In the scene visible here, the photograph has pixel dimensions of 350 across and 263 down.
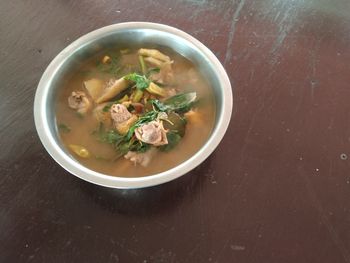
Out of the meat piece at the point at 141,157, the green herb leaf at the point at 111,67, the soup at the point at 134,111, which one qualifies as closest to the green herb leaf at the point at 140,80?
the soup at the point at 134,111

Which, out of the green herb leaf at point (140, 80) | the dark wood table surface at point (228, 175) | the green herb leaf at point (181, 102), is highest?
the green herb leaf at point (140, 80)

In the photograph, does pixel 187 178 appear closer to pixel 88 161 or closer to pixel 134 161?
pixel 134 161

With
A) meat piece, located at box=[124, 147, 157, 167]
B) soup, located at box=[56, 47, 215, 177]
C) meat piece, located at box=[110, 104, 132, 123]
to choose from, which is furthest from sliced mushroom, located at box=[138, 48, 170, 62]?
meat piece, located at box=[124, 147, 157, 167]

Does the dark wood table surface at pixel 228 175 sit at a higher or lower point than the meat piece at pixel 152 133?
lower

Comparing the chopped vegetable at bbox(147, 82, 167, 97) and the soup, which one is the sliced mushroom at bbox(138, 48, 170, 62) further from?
the chopped vegetable at bbox(147, 82, 167, 97)

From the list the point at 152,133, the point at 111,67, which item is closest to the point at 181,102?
the point at 152,133

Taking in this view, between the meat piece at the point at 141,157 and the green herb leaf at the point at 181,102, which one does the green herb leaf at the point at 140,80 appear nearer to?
the green herb leaf at the point at 181,102
